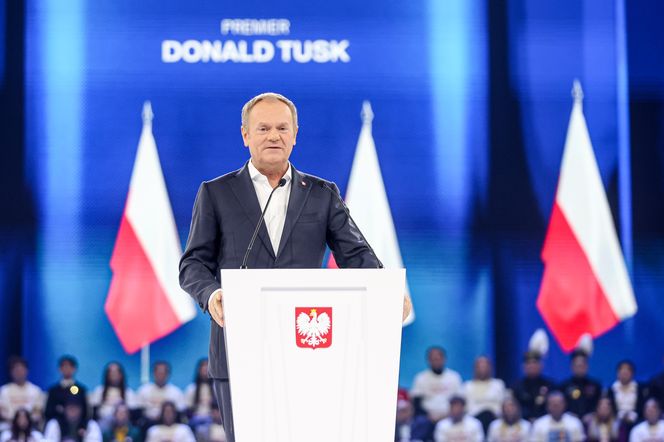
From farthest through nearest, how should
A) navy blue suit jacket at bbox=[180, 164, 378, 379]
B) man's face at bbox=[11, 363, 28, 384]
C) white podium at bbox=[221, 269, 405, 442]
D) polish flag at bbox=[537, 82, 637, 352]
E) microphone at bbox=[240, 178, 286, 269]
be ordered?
polish flag at bbox=[537, 82, 637, 352] < man's face at bbox=[11, 363, 28, 384] < navy blue suit jacket at bbox=[180, 164, 378, 379] < microphone at bbox=[240, 178, 286, 269] < white podium at bbox=[221, 269, 405, 442]

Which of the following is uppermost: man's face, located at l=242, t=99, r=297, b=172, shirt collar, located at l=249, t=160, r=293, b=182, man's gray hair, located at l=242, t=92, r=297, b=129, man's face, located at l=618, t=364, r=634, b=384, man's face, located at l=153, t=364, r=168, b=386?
man's gray hair, located at l=242, t=92, r=297, b=129

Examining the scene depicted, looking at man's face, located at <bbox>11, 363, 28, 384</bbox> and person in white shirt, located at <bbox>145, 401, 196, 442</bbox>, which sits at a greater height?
man's face, located at <bbox>11, 363, 28, 384</bbox>

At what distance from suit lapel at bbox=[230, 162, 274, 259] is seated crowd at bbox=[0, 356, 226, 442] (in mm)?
3898

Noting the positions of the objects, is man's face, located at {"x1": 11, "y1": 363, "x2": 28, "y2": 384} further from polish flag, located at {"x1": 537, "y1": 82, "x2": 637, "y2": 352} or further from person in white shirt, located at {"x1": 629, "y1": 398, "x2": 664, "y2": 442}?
person in white shirt, located at {"x1": 629, "y1": 398, "x2": 664, "y2": 442}

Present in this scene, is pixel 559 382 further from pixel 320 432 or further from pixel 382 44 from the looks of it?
pixel 320 432

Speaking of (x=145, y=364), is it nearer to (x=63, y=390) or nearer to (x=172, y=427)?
(x=172, y=427)

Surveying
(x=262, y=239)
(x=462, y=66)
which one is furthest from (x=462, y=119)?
(x=262, y=239)

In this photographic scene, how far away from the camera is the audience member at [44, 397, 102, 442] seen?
6.32m

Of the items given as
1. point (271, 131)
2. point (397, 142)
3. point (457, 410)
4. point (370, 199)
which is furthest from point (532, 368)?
point (271, 131)

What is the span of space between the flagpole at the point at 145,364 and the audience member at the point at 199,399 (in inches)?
11.5

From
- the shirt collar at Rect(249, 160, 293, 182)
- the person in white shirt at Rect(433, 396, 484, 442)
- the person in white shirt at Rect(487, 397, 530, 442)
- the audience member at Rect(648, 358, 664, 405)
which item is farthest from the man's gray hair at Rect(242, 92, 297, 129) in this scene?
the audience member at Rect(648, 358, 664, 405)

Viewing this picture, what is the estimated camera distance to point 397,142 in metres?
6.56

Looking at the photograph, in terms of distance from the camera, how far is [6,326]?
6.32 metres

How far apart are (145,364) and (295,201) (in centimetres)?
407
